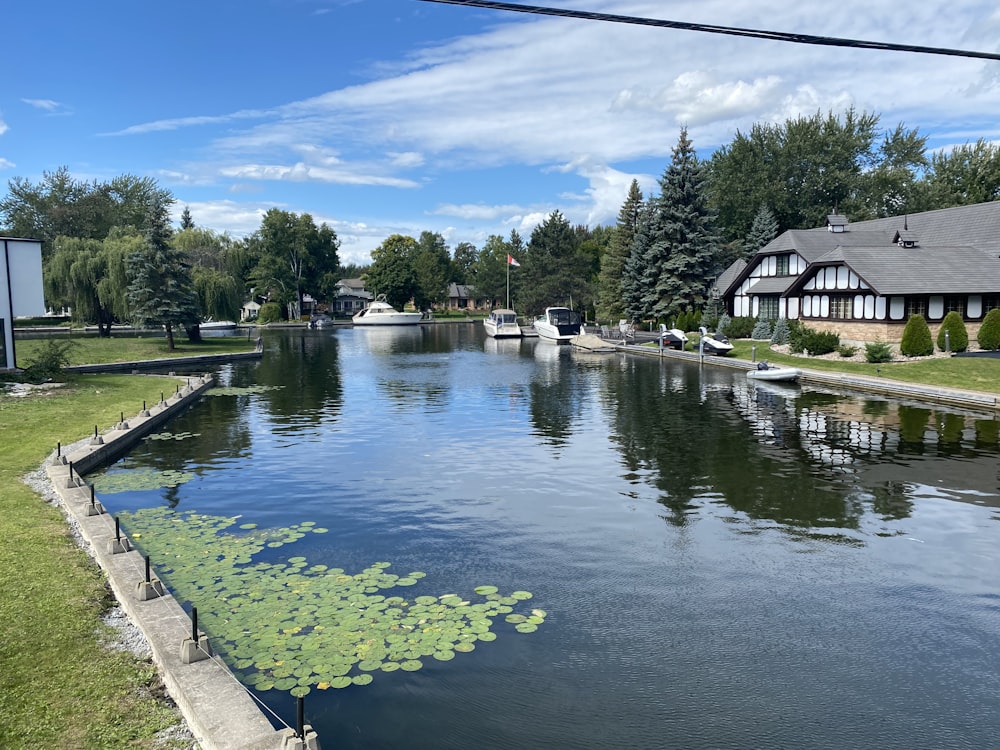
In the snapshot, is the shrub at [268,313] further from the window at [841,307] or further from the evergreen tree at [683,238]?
the window at [841,307]

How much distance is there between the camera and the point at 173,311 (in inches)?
2042

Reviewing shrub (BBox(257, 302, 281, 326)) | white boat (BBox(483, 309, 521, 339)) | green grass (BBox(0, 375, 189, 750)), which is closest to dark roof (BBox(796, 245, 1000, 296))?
white boat (BBox(483, 309, 521, 339))

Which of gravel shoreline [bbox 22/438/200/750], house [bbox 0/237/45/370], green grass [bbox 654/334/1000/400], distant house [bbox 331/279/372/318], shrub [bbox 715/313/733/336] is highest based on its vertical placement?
distant house [bbox 331/279/372/318]

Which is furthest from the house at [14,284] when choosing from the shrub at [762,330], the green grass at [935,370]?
the shrub at [762,330]

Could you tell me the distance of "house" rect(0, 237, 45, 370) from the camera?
31.0m

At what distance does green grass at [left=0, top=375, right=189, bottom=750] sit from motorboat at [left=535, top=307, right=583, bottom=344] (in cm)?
6050

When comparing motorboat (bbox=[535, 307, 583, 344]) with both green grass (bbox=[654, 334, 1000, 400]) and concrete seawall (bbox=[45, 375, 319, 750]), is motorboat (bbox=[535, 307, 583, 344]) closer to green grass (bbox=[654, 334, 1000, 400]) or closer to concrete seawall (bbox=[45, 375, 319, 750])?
green grass (bbox=[654, 334, 1000, 400])

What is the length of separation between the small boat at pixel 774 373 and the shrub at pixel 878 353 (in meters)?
4.68

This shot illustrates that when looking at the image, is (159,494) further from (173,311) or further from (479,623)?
(173,311)

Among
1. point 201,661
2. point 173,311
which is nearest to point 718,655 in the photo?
point 201,661

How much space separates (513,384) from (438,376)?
620 centimetres

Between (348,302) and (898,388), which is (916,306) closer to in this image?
(898,388)

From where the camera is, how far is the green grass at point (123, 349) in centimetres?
4453

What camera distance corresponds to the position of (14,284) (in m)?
31.6
